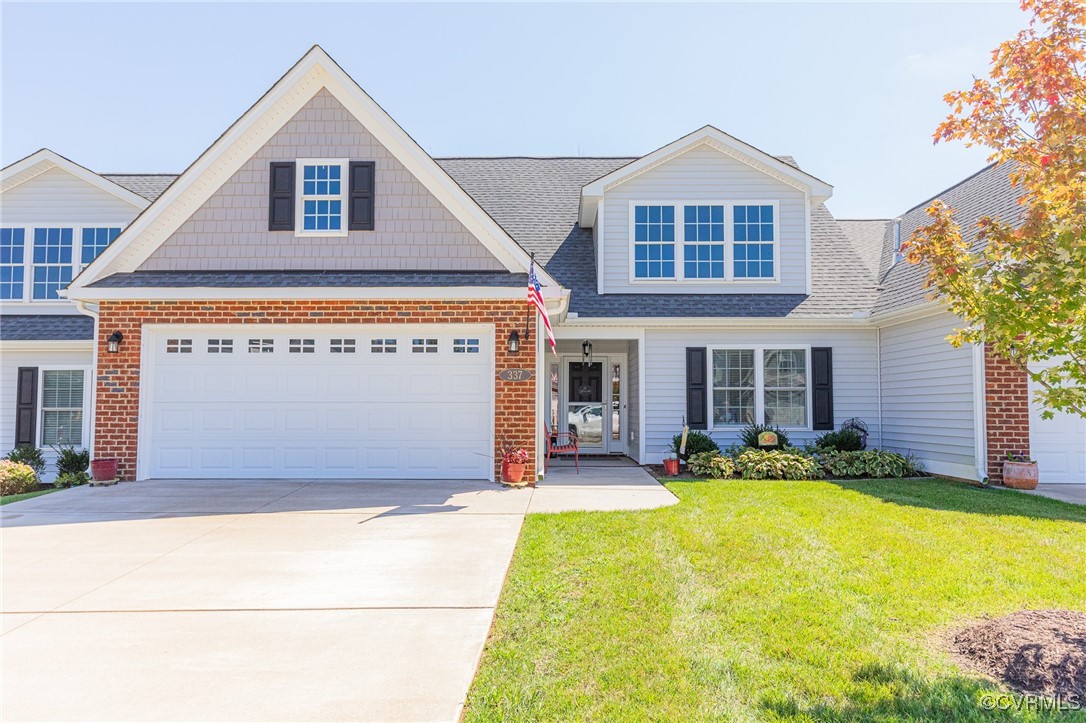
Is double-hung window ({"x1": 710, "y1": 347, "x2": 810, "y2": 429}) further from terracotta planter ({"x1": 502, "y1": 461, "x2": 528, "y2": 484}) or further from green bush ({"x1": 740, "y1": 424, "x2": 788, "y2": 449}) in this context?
terracotta planter ({"x1": 502, "y1": 461, "x2": 528, "y2": 484})

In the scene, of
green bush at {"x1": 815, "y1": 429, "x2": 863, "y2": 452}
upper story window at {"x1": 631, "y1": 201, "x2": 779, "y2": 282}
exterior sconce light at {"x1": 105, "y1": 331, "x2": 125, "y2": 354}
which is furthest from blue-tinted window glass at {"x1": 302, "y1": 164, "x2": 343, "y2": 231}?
green bush at {"x1": 815, "y1": 429, "x2": 863, "y2": 452}

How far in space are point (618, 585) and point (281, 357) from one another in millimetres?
7384

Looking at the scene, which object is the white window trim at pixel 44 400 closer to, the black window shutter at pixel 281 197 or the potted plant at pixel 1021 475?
the black window shutter at pixel 281 197

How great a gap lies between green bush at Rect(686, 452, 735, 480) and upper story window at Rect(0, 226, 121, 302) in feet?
42.6

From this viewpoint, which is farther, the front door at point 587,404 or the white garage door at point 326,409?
the front door at point 587,404

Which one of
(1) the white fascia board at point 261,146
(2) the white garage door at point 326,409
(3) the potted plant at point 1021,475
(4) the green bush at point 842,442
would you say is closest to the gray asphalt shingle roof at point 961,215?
(4) the green bush at point 842,442

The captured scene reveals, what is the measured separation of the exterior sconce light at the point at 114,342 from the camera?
32.3 ft

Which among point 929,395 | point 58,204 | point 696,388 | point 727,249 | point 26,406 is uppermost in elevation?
point 58,204

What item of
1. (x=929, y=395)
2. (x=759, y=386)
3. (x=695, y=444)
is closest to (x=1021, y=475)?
(x=929, y=395)

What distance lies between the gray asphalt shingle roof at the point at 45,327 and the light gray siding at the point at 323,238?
3772 mm

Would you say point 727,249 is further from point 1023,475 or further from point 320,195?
point 320,195

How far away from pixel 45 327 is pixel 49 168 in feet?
11.7

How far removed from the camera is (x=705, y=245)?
1305cm

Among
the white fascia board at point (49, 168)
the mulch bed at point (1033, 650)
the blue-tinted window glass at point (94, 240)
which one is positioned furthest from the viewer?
the blue-tinted window glass at point (94, 240)
